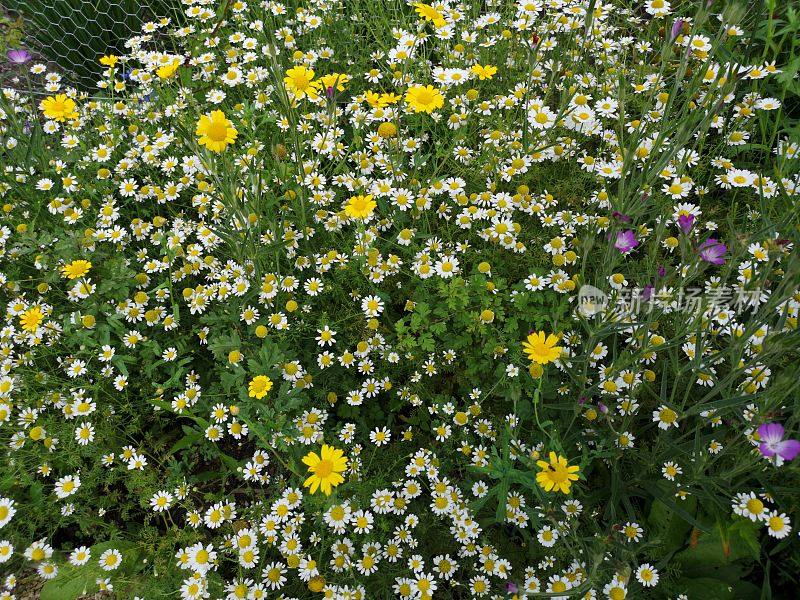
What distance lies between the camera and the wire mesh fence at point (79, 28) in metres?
3.45

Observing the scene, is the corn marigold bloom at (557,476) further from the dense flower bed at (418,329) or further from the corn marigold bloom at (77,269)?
the corn marigold bloom at (77,269)

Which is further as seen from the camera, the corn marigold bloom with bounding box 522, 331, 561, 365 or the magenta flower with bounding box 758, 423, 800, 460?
the corn marigold bloom with bounding box 522, 331, 561, 365

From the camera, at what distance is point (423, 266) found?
2.16m

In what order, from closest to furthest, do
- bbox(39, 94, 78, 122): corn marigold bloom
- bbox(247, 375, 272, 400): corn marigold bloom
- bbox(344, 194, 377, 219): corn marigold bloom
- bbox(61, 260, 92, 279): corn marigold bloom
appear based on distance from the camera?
bbox(247, 375, 272, 400): corn marigold bloom, bbox(344, 194, 377, 219): corn marigold bloom, bbox(61, 260, 92, 279): corn marigold bloom, bbox(39, 94, 78, 122): corn marigold bloom

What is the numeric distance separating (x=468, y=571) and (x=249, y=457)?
95cm

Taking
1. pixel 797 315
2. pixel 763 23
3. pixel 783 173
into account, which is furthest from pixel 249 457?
pixel 763 23

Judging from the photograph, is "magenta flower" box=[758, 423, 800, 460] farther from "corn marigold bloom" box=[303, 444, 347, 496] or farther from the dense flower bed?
"corn marigold bloom" box=[303, 444, 347, 496]

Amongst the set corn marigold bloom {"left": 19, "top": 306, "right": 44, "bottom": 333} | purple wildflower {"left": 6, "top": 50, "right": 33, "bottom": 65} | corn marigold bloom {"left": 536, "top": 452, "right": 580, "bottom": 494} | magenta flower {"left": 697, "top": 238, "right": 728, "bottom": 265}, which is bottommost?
corn marigold bloom {"left": 19, "top": 306, "right": 44, "bottom": 333}

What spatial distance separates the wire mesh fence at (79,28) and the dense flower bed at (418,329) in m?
0.79

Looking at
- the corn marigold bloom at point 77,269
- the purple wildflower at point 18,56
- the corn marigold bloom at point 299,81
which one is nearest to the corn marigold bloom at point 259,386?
the corn marigold bloom at point 77,269

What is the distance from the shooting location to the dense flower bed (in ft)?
Answer: 5.57

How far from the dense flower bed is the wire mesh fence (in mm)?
790

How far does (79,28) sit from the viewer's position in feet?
11.3

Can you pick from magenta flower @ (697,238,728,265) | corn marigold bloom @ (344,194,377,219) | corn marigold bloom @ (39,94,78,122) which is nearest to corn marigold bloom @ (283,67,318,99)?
corn marigold bloom @ (344,194,377,219)
